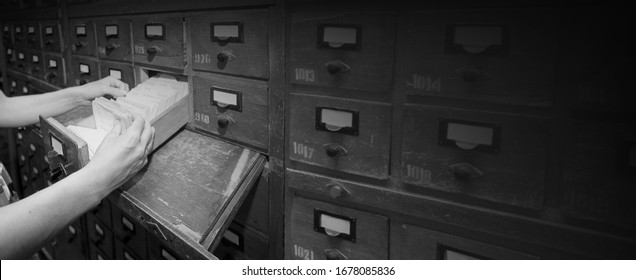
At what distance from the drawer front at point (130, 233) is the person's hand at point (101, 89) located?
587mm

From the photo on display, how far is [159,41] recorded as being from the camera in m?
1.62

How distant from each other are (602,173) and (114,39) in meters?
1.84

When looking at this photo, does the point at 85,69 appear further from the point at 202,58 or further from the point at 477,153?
the point at 477,153

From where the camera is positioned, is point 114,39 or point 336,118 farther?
point 114,39

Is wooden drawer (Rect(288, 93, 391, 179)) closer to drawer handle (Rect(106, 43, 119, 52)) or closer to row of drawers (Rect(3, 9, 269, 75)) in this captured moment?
row of drawers (Rect(3, 9, 269, 75))

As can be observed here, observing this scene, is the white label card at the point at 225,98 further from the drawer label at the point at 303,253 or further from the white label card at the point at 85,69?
the white label card at the point at 85,69

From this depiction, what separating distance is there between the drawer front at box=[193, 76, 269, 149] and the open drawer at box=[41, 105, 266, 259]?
Answer: 0.16ft

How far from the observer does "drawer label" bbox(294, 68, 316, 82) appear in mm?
1116

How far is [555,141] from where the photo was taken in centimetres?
→ 83

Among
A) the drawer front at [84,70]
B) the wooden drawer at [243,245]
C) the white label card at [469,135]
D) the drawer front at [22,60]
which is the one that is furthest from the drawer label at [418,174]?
the drawer front at [22,60]

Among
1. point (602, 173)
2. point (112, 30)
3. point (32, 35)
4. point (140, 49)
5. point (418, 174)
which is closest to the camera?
point (602, 173)

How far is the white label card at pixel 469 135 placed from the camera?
891mm

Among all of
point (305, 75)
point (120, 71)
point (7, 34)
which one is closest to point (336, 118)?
point (305, 75)

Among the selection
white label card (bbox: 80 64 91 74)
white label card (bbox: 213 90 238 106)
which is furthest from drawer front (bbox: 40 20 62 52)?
white label card (bbox: 213 90 238 106)
